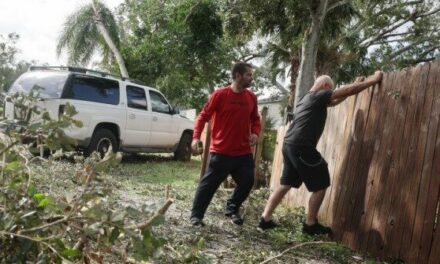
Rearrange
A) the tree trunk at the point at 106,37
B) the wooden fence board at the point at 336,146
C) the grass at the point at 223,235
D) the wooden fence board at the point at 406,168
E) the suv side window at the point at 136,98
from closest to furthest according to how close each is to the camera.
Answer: the grass at the point at 223,235 < the wooden fence board at the point at 406,168 < the wooden fence board at the point at 336,146 < the suv side window at the point at 136,98 < the tree trunk at the point at 106,37

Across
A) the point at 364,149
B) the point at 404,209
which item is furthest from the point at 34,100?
the point at 364,149

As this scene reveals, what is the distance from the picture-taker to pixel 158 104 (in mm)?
13125

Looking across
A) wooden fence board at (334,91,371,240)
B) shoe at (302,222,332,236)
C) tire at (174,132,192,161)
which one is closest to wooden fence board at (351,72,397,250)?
wooden fence board at (334,91,371,240)

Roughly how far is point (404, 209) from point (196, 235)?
75.4 inches

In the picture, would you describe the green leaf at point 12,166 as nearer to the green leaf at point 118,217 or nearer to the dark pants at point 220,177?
the green leaf at point 118,217

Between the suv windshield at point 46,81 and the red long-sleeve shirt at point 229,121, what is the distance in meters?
5.36

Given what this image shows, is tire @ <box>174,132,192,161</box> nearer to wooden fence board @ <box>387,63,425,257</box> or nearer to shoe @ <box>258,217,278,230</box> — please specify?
shoe @ <box>258,217,278,230</box>

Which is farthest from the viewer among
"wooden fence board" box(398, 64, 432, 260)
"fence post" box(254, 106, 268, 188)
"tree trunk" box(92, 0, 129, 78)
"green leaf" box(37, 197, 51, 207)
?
"tree trunk" box(92, 0, 129, 78)

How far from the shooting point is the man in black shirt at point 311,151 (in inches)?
199

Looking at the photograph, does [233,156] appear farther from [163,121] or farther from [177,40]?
[177,40]

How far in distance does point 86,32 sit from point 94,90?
60.6ft

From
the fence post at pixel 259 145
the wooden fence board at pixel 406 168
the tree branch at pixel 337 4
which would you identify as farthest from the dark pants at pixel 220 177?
the tree branch at pixel 337 4

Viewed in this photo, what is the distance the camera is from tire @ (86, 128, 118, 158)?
10.8m

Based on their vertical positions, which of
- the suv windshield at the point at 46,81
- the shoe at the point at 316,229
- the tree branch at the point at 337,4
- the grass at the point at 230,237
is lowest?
the grass at the point at 230,237
